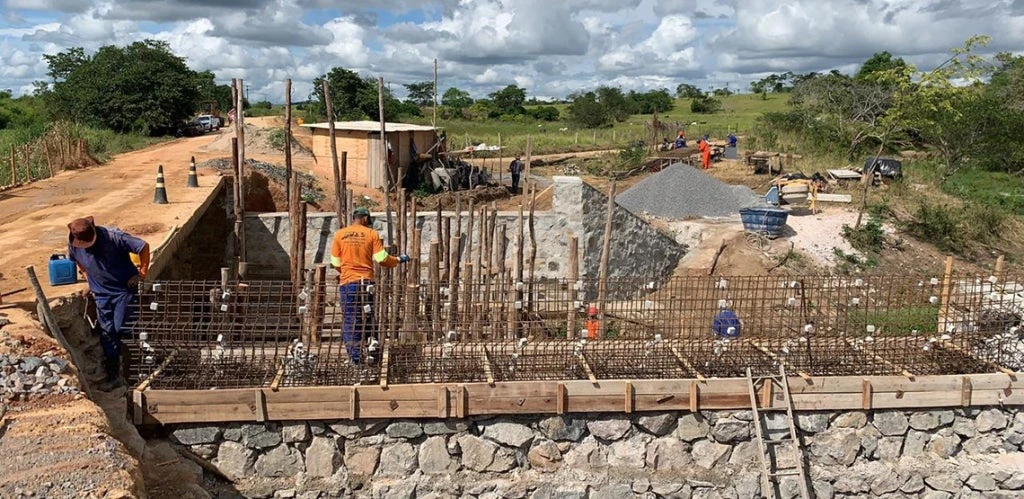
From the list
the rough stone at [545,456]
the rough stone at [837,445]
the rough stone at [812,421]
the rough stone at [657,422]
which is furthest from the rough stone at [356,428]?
the rough stone at [837,445]

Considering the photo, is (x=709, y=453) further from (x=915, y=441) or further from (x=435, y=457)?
(x=435, y=457)

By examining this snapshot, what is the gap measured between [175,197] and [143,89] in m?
20.4

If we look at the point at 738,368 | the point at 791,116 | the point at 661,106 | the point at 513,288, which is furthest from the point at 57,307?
the point at 661,106

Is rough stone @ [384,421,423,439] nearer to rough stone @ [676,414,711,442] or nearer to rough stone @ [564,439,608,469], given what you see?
rough stone @ [564,439,608,469]

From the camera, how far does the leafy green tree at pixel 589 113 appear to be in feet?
157

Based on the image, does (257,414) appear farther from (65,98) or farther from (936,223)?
(65,98)

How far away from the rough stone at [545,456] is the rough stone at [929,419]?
3028mm

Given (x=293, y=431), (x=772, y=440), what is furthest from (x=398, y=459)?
(x=772, y=440)

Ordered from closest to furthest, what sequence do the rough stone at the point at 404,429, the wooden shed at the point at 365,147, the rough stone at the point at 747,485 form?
the rough stone at the point at 404,429 → the rough stone at the point at 747,485 → the wooden shed at the point at 365,147

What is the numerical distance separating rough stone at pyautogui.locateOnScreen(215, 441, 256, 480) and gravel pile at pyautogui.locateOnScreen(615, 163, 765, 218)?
1139cm

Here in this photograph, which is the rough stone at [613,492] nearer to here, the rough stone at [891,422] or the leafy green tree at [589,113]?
the rough stone at [891,422]

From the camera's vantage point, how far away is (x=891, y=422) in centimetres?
661

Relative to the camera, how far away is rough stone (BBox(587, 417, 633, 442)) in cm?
640

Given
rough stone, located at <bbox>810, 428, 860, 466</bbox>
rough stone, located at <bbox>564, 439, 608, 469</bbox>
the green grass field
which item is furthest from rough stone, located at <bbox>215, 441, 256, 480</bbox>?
the green grass field
